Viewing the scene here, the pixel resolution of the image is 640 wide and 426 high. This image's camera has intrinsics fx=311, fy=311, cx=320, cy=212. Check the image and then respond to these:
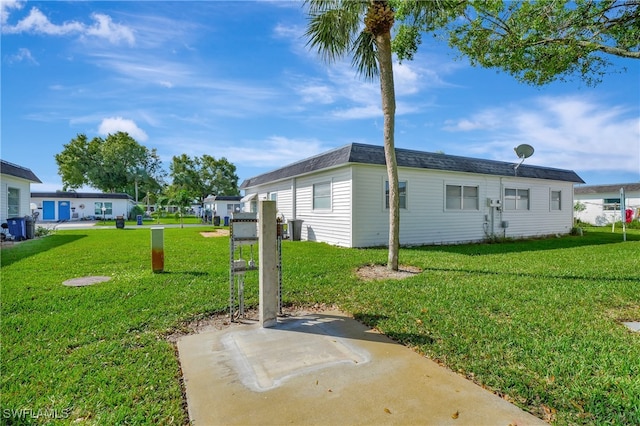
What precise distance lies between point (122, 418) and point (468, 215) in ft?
43.5

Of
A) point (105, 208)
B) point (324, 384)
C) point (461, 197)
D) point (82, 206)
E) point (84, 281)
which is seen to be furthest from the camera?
point (105, 208)

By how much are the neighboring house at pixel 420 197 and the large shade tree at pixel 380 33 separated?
329 cm

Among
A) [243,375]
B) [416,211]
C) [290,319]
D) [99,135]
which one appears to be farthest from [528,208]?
[99,135]

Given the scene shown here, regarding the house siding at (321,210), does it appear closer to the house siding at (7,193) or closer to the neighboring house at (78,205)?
the house siding at (7,193)

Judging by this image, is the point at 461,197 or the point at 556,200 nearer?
the point at 461,197

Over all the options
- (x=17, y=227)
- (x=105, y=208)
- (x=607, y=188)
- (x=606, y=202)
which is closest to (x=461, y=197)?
(x=17, y=227)

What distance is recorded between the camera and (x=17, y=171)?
1409cm

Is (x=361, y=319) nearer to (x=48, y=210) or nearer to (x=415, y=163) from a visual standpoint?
(x=415, y=163)

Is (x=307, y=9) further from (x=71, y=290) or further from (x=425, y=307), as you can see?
(x=71, y=290)

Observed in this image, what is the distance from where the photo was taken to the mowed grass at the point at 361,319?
2.29m

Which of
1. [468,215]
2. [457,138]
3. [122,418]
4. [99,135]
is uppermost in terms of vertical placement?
[99,135]

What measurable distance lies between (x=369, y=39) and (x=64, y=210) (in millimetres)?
37419

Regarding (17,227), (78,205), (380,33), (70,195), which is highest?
(380,33)

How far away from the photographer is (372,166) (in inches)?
424
